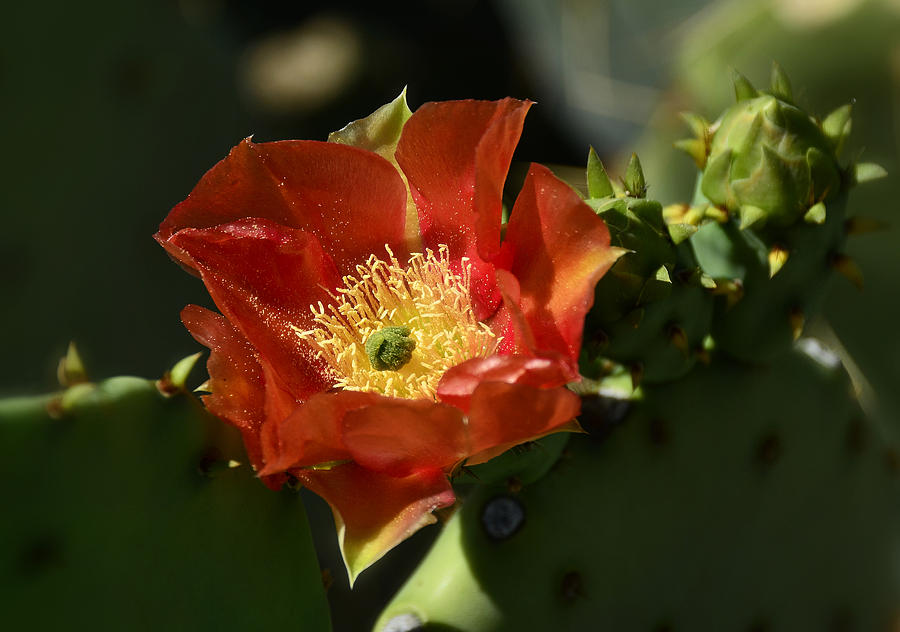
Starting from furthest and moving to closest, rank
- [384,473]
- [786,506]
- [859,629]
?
[859,629], [786,506], [384,473]

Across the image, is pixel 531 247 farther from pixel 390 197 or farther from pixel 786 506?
pixel 786 506

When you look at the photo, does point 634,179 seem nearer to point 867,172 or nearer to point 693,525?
point 867,172

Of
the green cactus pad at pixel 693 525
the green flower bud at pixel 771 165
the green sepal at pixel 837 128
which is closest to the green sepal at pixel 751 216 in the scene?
the green flower bud at pixel 771 165

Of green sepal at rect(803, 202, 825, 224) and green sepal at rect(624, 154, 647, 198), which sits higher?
green sepal at rect(624, 154, 647, 198)

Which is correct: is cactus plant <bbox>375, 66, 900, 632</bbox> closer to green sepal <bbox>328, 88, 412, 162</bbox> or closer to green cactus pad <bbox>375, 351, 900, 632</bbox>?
green cactus pad <bbox>375, 351, 900, 632</bbox>

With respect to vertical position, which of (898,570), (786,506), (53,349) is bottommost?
(898,570)

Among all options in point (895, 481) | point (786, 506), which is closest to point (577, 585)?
point (786, 506)

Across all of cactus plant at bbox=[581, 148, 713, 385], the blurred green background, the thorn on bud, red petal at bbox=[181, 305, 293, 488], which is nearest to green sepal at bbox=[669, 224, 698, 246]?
cactus plant at bbox=[581, 148, 713, 385]
